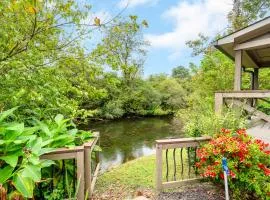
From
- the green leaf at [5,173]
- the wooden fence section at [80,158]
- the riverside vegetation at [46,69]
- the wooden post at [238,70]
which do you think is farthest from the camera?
the wooden post at [238,70]

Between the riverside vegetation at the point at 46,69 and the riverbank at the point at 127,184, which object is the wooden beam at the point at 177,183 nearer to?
the riverbank at the point at 127,184

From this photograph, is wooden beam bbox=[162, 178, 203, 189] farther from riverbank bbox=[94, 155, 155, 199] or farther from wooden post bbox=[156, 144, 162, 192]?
riverbank bbox=[94, 155, 155, 199]

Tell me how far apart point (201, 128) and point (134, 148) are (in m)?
6.67

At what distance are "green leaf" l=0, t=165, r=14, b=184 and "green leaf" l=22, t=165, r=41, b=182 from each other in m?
0.20

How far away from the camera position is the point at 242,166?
350 centimetres

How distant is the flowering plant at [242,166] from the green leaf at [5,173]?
2573mm

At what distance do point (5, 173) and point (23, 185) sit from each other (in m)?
0.35

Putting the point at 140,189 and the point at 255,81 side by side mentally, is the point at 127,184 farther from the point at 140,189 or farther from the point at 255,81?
the point at 255,81

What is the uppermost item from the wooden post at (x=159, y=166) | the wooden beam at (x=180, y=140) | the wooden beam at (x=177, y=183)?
the wooden beam at (x=180, y=140)

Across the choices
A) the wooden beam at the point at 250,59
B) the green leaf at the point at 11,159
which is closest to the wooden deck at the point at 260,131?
the wooden beam at the point at 250,59

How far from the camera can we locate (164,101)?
89.7ft

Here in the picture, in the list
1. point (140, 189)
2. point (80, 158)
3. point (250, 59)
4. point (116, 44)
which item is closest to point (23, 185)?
point (80, 158)

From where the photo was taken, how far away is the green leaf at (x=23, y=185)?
8.19 ft

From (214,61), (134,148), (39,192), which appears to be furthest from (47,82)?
(214,61)
